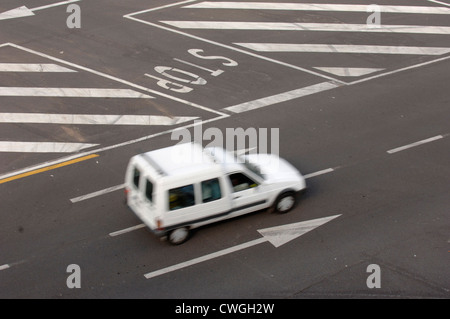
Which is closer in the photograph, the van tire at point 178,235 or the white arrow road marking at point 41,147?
the van tire at point 178,235

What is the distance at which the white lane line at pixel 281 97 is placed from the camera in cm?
1889

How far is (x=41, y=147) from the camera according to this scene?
1716cm

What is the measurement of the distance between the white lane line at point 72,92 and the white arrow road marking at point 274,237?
7.67 meters

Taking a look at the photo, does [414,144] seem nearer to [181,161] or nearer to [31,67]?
[181,161]

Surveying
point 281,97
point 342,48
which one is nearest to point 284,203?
point 281,97

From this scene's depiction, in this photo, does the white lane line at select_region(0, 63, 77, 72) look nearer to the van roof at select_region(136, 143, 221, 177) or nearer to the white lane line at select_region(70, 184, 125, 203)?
the white lane line at select_region(70, 184, 125, 203)

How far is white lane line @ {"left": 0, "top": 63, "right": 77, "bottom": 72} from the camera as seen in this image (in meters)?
21.1

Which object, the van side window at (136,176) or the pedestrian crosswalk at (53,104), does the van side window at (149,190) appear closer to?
the van side window at (136,176)

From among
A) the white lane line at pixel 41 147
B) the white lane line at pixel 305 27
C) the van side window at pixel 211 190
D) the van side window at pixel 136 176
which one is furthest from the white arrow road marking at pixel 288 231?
the white lane line at pixel 305 27

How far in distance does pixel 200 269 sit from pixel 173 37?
492 inches

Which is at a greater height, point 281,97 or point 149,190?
point 281,97

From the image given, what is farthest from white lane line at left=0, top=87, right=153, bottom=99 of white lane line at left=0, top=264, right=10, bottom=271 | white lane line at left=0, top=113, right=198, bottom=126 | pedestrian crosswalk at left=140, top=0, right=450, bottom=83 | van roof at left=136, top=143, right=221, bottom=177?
white lane line at left=0, top=264, right=10, bottom=271

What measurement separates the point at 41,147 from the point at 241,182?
21.4ft
